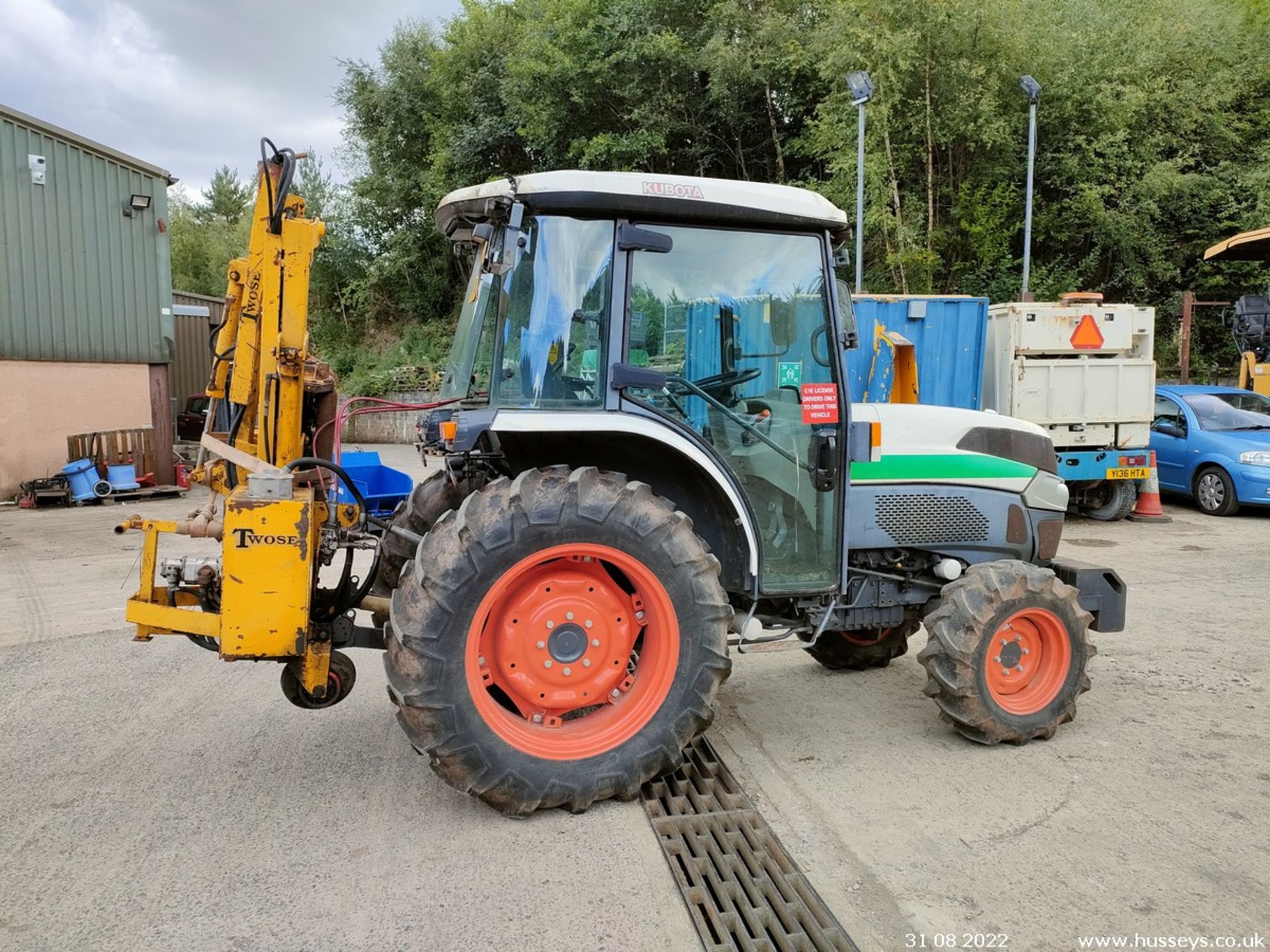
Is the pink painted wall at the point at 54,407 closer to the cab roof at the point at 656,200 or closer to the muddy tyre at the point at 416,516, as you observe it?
the muddy tyre at the point at 416,516

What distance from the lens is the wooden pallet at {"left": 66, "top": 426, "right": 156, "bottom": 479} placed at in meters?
12.5

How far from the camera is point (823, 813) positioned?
3.44m

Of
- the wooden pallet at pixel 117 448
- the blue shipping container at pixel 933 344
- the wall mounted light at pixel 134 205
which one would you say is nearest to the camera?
the blue shipping container at pixel 933 344

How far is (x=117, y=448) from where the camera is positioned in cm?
1291

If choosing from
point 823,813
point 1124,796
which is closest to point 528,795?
point 823,813

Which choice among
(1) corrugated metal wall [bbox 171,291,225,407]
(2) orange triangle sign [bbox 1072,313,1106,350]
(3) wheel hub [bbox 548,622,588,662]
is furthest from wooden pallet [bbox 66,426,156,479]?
(2) orange triangle sign [bbox 1072,313,1106,350]

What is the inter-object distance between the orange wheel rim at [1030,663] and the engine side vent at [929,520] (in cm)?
48

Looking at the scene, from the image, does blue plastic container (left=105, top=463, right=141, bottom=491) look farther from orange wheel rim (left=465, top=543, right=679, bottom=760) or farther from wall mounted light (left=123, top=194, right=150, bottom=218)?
orange wheel rim (left=465, top=543, right=679, bottom=760)

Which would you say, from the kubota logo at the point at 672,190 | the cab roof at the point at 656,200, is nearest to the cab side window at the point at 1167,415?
the cab roof at the point at 656,200

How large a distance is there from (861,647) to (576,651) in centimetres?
226

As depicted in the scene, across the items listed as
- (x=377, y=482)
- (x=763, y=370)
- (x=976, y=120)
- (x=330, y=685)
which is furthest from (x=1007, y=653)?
(x=976, y=120)

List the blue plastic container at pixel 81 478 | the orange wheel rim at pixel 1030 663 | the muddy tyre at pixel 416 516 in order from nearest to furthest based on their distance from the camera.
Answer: the orange wheel rim at pixel 1030 663
the muddy tyre at pixel 416 516
the blue plastic container at pixel 81 478

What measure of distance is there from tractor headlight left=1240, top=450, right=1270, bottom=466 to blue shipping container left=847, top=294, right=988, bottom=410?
10.5 ft

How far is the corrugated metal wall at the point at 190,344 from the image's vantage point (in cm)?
2152
